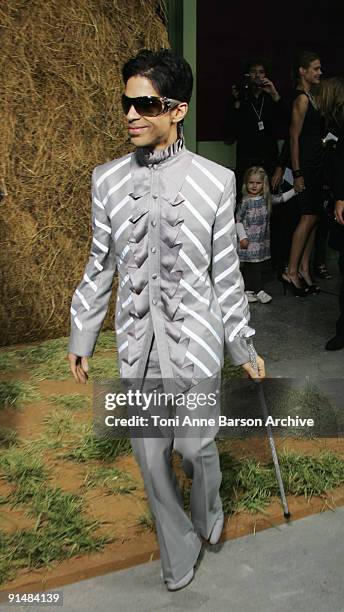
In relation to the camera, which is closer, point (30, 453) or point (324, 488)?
point (324, 488)

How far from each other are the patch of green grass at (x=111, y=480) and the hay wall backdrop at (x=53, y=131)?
7.90 feet

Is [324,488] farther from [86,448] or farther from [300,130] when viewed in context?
[300,130]

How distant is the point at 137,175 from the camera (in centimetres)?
335

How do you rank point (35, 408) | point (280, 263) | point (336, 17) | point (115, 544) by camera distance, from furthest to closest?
point (336, 17) < point (280, 263) < point (35, 408) < point (115, 544)

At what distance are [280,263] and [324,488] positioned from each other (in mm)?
4429

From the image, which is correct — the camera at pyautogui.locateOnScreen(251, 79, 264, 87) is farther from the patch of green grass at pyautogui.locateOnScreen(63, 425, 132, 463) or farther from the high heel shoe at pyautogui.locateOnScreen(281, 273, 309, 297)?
the patch of green grass at pyautogui.locateOnScreen(63, 425, 132, 463)

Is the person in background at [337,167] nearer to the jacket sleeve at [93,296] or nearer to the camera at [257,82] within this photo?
the camera at [257,82]

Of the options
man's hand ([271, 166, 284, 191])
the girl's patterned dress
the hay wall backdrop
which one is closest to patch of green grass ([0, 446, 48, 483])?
the hay wall backdrop

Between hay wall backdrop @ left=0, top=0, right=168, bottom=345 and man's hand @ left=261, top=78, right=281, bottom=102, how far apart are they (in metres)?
1.72

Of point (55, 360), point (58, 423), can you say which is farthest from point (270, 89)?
point (58, 423)

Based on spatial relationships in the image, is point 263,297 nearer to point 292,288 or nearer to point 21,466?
point 292,288

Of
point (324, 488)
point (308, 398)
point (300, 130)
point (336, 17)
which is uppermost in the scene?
point (336, 17)

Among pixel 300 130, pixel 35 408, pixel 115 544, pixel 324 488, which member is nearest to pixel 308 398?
pixel 324 488

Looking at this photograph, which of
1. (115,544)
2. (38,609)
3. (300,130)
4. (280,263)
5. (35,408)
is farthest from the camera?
(280,263)
